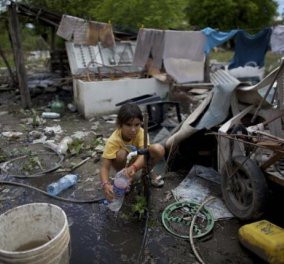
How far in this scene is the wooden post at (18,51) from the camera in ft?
26.9

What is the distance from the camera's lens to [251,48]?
34.8 feet

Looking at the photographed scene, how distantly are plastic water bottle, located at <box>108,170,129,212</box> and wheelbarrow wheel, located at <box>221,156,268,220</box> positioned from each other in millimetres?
1175

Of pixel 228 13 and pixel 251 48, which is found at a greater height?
pixel 228 13

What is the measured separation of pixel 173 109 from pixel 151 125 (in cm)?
187

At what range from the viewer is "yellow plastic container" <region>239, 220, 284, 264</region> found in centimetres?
257

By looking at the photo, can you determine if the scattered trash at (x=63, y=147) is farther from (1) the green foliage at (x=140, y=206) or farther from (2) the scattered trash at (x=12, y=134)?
(1) the green foliage at (x=140, y=206)

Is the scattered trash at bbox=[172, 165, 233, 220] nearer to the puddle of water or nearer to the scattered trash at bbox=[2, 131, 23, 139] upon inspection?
the puddle of water

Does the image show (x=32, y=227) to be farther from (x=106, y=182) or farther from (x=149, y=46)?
(x=149, y=46)

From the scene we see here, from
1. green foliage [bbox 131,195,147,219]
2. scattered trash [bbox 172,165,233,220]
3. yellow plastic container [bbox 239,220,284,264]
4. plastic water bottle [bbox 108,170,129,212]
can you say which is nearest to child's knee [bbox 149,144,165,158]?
plastic water bottle [bbox 108,170,129,212]

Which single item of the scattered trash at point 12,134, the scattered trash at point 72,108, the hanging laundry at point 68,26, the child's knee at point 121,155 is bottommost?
the scattered trash at point 72,108

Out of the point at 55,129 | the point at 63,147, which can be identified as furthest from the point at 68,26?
the point at 63,147

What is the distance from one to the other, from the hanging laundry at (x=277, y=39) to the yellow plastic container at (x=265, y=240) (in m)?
8.17

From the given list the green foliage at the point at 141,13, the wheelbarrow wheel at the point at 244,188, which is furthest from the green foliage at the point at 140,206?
the green foliage at the point at 141,13

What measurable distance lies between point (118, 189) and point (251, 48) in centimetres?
906
